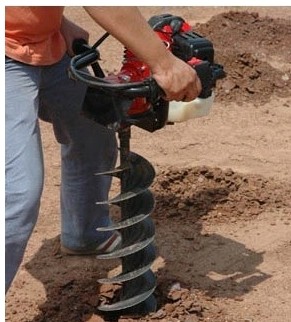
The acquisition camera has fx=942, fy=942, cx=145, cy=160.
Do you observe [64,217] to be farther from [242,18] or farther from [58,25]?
[242,18]

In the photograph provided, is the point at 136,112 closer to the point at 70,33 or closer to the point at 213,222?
the point at 70,33

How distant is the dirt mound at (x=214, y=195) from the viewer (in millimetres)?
4793

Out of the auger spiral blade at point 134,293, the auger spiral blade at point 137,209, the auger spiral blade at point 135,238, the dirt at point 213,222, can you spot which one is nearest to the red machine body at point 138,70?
the auger spiral blade at point 137,209

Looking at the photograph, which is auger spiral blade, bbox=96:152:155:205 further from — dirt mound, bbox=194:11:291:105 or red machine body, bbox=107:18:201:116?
dirt mound, bbox=194:11:291:105

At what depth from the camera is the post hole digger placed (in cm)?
344

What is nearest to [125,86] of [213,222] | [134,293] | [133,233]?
[133,233]

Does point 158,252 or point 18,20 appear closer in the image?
point 18,20

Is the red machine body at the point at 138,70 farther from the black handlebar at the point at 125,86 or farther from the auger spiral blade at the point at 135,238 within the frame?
the auger spiral blade at the point at 135,238

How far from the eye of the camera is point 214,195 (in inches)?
193

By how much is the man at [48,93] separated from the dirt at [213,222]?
53cm

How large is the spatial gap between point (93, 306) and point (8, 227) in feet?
2.28

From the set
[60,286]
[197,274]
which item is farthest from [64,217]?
[197,274]

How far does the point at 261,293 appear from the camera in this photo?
411 centimetres

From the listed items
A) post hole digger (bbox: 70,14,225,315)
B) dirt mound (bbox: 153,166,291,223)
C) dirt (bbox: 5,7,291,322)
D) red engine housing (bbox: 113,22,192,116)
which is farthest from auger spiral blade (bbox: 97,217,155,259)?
dirt mound (bbox: 153,166,291,223)
